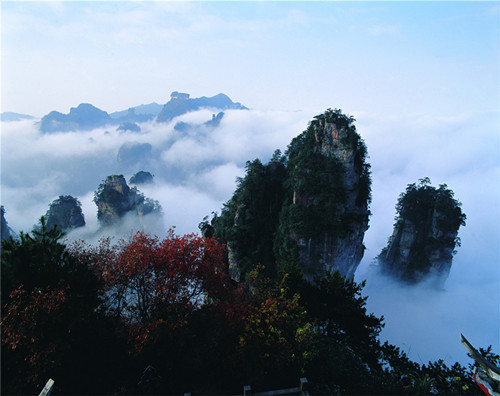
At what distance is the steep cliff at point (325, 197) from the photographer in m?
30.6

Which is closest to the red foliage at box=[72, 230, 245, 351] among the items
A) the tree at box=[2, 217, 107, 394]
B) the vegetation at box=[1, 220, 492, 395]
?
the vegetation at box=[1, 220, 492, 395]

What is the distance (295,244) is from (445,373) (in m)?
19.2

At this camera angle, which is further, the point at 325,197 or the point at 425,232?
the point at 425,232

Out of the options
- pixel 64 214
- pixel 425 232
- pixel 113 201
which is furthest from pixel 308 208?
pixel 64 214

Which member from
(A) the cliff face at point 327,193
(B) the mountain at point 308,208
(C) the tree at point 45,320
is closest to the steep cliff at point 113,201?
(B) the mountain at point 308,208

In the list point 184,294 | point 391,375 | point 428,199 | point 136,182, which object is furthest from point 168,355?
point 136,182

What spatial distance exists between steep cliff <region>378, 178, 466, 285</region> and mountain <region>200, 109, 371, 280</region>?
18.1 m

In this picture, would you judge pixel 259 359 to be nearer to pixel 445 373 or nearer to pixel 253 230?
pixel 445 373

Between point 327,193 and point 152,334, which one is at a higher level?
point 327,193

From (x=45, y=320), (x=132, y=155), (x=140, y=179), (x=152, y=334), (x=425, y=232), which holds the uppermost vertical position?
(x=132, y=155)

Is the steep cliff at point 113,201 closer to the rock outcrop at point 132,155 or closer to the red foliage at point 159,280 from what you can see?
the red foliage at point 159,280

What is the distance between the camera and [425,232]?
157 ft

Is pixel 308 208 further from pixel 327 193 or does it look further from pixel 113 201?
pixel 113 201

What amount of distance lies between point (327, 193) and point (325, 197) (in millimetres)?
469
